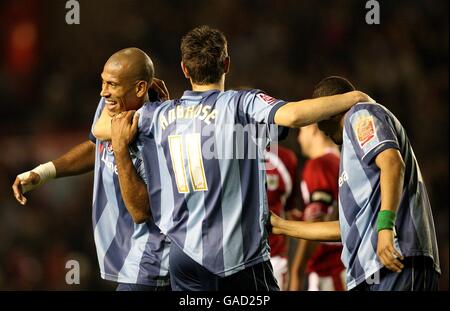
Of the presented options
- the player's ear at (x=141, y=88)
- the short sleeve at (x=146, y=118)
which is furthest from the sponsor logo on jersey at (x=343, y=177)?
the player's ear at (x=141, y=88)

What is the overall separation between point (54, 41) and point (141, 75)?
269 inches

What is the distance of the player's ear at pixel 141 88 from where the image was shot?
200 inches

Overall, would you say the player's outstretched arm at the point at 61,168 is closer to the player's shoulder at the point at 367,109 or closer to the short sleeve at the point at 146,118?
the short sleeve at the point at 146,118

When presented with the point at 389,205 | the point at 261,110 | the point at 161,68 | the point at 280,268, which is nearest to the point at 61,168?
the point at 261,110

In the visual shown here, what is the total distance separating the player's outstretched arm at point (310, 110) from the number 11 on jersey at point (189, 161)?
1.48ft

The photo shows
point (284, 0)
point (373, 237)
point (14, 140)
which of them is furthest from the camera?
point (284, 0)

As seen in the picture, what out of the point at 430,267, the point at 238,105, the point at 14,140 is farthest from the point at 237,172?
the point at 14,140

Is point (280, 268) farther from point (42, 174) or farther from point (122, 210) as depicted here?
point (42, 174)

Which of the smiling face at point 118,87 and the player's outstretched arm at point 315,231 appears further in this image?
the smiling face at point 118,87

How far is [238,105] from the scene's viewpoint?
4.55m

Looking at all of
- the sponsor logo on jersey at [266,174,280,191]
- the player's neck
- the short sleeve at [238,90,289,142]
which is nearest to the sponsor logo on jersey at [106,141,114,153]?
the player's neck

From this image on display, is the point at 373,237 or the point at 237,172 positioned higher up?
the point at 237,172

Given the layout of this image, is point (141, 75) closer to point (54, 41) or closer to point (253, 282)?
point (253, 282)

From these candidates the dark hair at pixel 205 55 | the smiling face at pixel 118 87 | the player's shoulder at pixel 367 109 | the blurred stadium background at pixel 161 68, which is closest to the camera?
the player's shoulder at pixel 367 109
